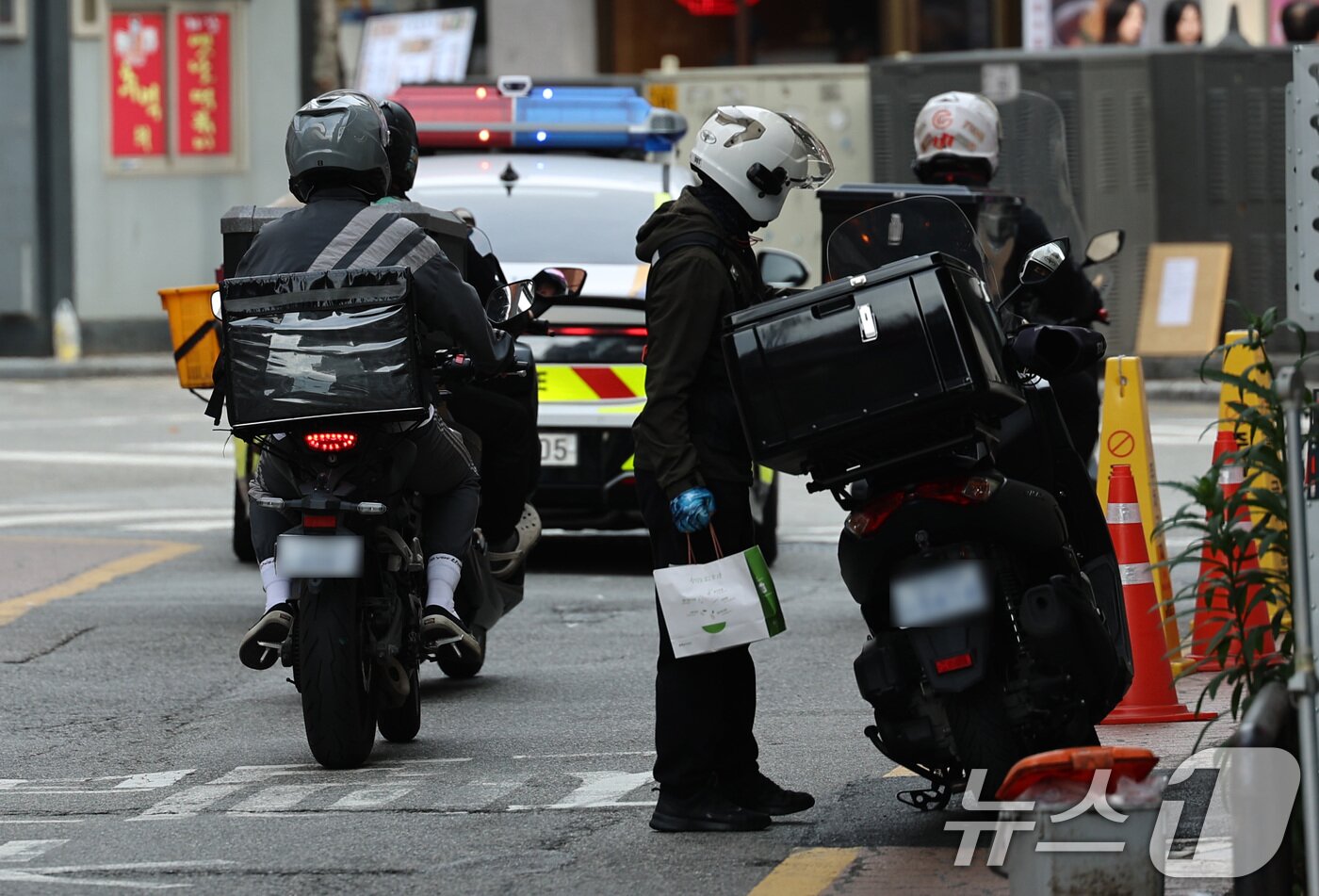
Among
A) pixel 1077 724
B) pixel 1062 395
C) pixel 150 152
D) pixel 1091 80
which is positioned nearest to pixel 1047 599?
pixel 1077 724

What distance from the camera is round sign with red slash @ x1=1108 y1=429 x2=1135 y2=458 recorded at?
327 inches

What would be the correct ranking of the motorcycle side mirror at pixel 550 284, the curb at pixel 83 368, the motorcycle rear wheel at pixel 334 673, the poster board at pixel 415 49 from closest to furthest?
the motorcycle rear wheel at pixel 334 673, the motorcycle side mirror at pixel 550 284, the curb at pixel 83 368, the poster board at pixel 415 49

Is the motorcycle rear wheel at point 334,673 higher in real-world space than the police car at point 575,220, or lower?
lower

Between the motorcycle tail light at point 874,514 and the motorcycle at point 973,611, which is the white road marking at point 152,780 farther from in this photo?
the motorcycle tail light at point 874,514

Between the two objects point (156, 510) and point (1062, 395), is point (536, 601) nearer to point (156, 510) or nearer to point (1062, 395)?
point (1062, 395)

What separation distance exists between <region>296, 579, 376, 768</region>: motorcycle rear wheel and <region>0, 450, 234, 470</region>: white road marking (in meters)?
9.29

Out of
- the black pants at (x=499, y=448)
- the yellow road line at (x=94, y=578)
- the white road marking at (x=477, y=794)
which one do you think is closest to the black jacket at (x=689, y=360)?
the white road marking at (x=477, y=794)

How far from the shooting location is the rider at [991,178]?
27.0ft

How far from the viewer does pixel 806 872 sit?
534 cm

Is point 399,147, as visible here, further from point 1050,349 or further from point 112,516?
point 112,516

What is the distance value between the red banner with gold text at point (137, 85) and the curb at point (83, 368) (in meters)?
2.40

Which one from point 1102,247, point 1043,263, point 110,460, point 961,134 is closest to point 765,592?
point 1043,263

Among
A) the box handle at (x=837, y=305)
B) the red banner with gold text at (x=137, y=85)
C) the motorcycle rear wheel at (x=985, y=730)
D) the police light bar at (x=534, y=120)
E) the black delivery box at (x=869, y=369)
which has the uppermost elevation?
the red banner with gold text at (x=137, y=85)

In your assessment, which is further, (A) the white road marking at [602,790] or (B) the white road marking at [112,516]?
(B) the white road marking at [112,516]
